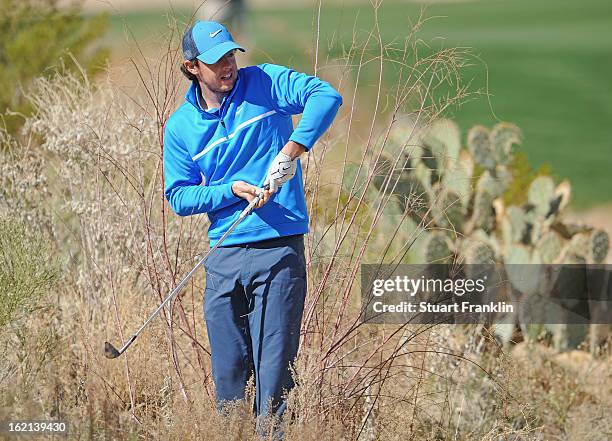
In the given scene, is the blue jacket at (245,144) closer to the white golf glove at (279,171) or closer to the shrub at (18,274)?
the white golf glove at (279,171)

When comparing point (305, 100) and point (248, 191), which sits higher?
point (305, 100)

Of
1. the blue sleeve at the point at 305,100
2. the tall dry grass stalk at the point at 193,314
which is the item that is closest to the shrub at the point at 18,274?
the tall dry grass stalk at the point at 193,314

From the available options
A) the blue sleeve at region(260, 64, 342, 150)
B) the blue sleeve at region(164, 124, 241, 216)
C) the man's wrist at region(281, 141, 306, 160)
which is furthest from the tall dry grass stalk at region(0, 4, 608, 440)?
the man's wrist at region(281, 141, 306, 160)

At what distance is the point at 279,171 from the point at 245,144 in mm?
311

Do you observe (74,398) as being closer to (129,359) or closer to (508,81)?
(129,359)

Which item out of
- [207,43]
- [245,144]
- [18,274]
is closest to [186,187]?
[245,144]

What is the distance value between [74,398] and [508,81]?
95.2 ft

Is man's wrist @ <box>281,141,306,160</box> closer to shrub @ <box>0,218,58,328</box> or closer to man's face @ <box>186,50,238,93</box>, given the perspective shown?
man's face @ <box>186,50,238,93</box>

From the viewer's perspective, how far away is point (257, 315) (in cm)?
459

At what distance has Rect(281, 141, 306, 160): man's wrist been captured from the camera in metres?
4.38

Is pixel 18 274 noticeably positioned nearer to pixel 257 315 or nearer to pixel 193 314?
pixel 193 314

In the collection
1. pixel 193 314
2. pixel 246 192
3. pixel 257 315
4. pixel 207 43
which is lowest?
pixel 257 315

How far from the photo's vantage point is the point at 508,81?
109 feet

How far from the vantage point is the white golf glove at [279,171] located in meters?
4.33
